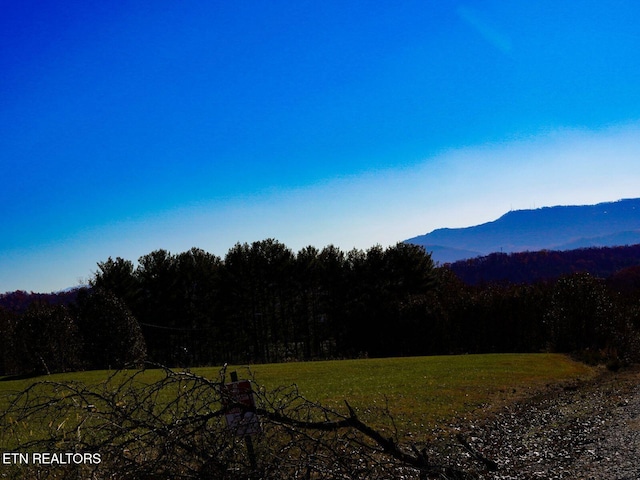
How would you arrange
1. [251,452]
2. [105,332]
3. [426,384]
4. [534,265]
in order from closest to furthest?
[251,452] → [426,384] → [105,332] → [534,265]

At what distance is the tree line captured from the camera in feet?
165

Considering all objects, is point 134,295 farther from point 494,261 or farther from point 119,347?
point 494,261

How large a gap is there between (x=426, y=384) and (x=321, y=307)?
4519 centimetres

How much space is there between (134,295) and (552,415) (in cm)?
5534

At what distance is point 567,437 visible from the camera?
16969mm

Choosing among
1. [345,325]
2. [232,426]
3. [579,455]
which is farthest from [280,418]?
[345,325]

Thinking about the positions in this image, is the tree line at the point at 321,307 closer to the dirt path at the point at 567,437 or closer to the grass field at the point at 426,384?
the grass field at the point at 426,384

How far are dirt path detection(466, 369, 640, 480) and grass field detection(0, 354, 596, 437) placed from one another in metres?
1.59

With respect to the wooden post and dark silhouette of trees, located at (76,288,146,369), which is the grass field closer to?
the wooden post

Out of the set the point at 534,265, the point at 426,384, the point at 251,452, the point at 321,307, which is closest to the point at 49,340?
the point at 426,384

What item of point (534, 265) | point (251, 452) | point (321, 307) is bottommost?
point (321, 307)

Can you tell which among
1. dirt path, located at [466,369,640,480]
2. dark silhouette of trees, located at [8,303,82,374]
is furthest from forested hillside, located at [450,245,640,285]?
dirt path, located at [466,369,640,480]

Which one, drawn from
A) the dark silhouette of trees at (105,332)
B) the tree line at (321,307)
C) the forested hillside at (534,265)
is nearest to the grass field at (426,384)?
the dark silhouette of trees at (105,332)

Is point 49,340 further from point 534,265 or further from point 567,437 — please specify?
point 534,265
